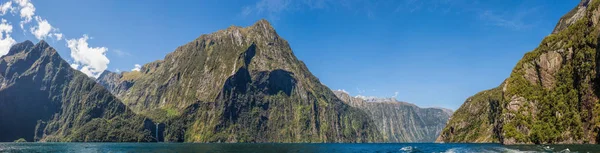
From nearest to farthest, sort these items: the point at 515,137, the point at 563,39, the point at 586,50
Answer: the point at 586,50 < the point at 515,137 < the point at 563,39

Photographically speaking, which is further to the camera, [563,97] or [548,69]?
[548,69]

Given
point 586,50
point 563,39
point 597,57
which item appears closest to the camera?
point 597,57

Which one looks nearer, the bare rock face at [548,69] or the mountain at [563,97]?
the mountain at [563,97]

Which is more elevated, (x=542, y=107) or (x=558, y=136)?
(x=542, y=107)

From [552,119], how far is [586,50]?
99.2 feet

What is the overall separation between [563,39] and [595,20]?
27480 millimetres

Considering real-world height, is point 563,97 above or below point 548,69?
below

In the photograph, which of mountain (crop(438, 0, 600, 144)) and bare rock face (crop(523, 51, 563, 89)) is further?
bare rock face (crop(523, 51, 563, 89))

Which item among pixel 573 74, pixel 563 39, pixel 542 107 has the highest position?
pixel 563 39

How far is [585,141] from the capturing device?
159 metres

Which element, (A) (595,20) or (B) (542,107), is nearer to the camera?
(A) (595,20)

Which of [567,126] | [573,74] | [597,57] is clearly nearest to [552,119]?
[567,126]

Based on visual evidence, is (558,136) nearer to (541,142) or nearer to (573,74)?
(541,142)

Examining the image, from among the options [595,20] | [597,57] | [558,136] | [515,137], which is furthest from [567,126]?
[595,20]
